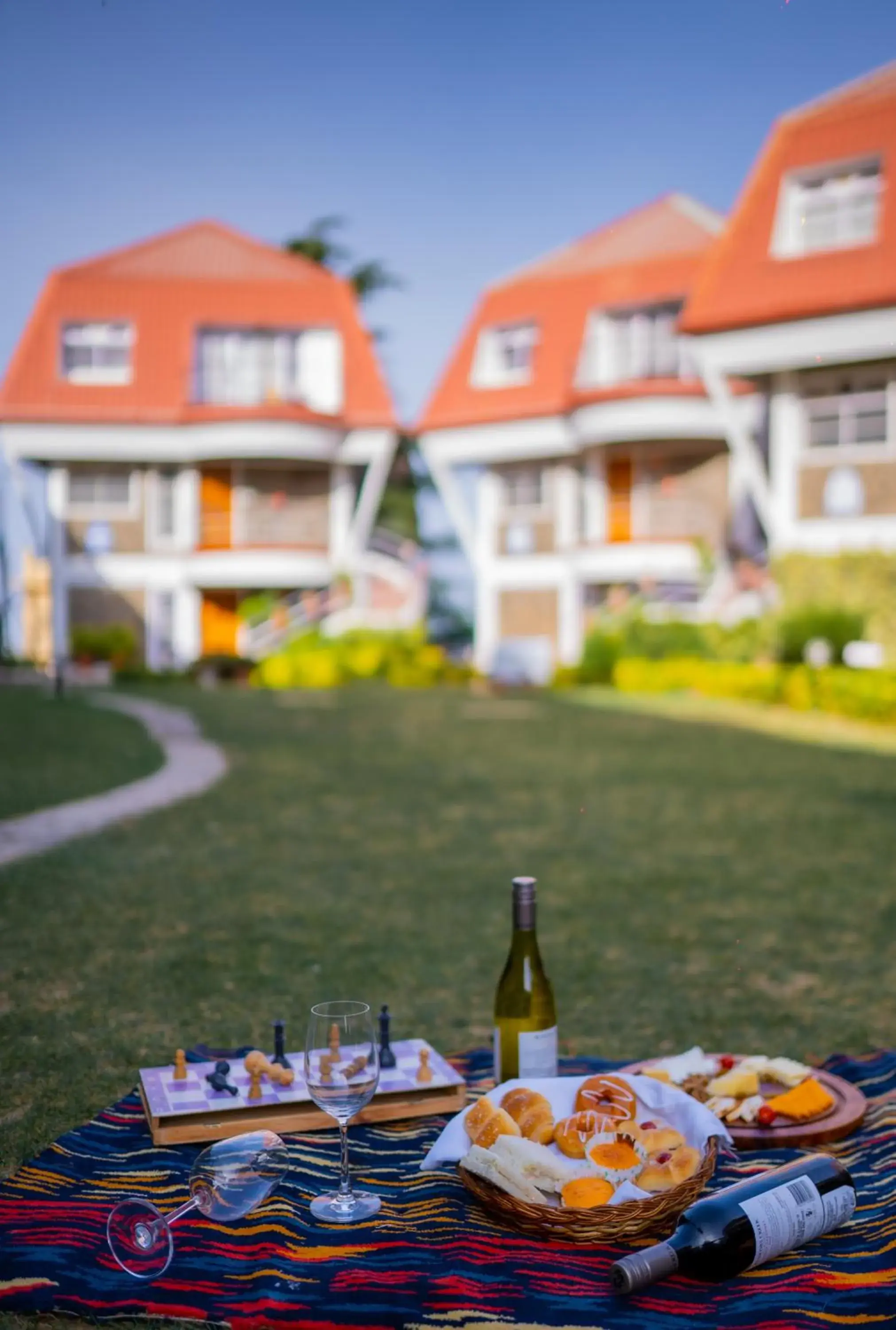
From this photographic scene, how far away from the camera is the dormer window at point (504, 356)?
25.7 m

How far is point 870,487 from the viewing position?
18500 millimetres

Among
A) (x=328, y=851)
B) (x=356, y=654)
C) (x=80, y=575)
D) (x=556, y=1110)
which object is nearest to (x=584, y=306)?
(x=356, y=654)

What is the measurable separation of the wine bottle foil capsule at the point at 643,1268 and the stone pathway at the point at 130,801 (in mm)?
5200

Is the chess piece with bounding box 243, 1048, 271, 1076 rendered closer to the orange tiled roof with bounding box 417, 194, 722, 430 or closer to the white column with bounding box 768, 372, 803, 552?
the white column with bounding box 768, 372, 803, 552

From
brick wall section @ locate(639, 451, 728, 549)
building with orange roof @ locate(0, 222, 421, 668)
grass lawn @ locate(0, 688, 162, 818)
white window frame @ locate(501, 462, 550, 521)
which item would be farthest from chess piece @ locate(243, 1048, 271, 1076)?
white window frame @ locate(501, 462, 550, 521)

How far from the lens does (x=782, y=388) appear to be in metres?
19.2

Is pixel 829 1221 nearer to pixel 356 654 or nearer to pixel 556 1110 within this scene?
pixel 556 1110

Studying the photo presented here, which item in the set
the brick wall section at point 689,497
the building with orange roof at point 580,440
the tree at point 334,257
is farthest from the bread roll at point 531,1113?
the tree at point 334,257

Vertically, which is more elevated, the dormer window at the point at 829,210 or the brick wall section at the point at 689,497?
the dormer window at the point at 829,210

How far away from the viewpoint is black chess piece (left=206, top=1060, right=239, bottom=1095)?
10.2ft

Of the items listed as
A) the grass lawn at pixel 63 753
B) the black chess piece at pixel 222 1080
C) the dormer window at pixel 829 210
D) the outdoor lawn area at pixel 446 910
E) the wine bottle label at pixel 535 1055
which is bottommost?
the outdoor lawn area at pixel 446 910

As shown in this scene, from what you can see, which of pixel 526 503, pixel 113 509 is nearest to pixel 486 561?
pixel 526 503

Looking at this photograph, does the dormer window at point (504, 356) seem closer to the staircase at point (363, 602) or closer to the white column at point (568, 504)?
the white column at point (568, 504)

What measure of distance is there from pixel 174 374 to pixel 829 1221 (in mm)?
25283
